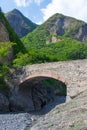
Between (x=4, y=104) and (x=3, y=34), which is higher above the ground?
(x=3, y=34)

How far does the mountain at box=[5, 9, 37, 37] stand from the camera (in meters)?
162

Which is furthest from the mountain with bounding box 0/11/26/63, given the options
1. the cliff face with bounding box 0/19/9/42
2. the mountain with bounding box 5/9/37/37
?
the mountain with bounding box 5/9/37/37

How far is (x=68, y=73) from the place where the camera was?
1460 inches

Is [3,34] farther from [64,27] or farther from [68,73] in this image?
[64,27]

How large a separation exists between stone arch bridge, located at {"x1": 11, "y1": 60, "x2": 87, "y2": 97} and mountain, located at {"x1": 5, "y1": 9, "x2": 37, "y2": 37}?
120 m

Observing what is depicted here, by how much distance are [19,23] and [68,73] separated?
5257 inches

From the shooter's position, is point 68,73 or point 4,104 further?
point 4,104

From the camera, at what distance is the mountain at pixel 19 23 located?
Result: 161750 millimetres

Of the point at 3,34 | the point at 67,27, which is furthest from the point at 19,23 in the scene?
the point at 3,34

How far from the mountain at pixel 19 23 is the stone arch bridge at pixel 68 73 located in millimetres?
119733

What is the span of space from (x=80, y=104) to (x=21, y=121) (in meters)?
6.98

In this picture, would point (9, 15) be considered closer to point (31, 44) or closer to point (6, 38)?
point (31, 44)

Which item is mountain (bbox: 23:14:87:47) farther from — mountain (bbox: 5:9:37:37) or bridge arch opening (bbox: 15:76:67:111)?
bridge arch opening (bbox: 15:76:67:111)

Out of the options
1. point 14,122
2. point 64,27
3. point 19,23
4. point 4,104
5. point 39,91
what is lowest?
point 64,27
